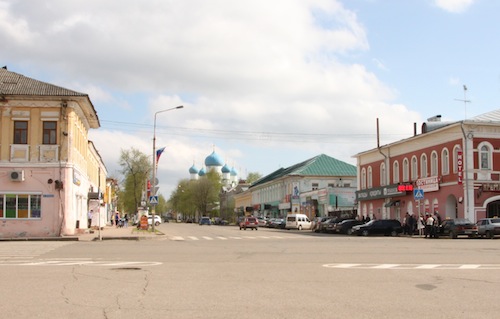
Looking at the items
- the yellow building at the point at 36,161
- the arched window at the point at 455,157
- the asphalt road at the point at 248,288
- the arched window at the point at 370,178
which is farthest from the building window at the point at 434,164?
the asphalt road at the point at 248,288

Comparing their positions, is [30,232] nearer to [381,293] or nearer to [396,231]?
[396,231]

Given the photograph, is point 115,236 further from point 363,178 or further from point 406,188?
point 363,178

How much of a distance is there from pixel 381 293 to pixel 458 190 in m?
37.3

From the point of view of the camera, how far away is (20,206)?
1485 inches

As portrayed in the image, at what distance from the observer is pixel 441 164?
50.1 metres

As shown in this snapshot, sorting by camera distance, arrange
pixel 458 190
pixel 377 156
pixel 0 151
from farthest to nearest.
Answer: pixel 377 156 → pixel 458 190 → pixel 0 151

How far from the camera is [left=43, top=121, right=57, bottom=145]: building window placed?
38062 millimetres

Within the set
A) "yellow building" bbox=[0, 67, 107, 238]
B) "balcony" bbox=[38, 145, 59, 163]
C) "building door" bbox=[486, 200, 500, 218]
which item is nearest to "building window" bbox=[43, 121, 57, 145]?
"yellow building" bbox=[0, 67, 107, 238]

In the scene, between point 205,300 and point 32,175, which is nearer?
point 205,300

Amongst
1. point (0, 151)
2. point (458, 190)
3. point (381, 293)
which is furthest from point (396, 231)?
point (381, 293)

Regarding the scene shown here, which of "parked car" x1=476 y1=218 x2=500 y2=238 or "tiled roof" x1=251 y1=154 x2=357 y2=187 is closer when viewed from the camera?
"parked car" x1=476 y1=218 x2=500 y2=238

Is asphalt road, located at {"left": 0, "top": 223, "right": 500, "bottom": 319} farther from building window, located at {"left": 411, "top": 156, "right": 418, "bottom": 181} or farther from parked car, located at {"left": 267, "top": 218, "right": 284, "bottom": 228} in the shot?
parked car, located at {"left": 267, "top": 218, "right": 284, "bottom": 228}

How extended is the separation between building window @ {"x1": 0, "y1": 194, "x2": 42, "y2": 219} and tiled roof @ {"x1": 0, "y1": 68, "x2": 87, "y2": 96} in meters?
6.29

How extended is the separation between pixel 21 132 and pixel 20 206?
14.8 ft
